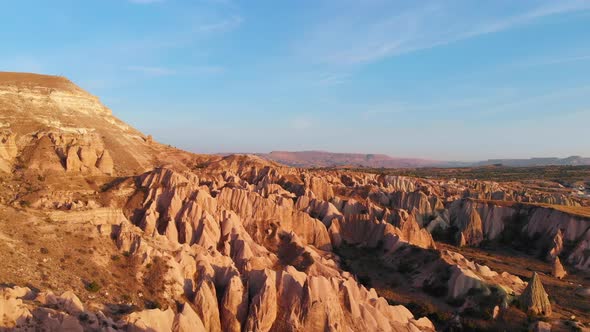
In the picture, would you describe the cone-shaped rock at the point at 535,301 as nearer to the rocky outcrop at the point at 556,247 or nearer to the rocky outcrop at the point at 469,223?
the rocky outcrop at the point at 556,247

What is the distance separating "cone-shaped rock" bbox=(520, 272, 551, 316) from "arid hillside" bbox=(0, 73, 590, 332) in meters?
0.10

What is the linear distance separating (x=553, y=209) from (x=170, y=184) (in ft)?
145

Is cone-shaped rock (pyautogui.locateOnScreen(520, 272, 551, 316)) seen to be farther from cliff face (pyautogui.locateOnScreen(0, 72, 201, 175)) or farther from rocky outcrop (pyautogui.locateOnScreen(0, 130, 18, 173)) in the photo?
rocky outcrop (pyautogui.locateOnScreen(0, 130, 18, 173))

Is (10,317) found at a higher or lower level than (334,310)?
higher

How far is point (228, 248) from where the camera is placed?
3250cm

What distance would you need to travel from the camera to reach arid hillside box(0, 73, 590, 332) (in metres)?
21.2

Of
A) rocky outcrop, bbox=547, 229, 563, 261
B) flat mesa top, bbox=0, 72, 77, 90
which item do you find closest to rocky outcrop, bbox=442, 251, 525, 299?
rocky outcrop, bbox=547, 229, 563, 261

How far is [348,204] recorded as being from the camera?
56.0 meters

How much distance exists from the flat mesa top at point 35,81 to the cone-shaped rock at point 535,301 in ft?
177

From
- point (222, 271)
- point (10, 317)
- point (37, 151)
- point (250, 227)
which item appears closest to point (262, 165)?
point (250, 227)

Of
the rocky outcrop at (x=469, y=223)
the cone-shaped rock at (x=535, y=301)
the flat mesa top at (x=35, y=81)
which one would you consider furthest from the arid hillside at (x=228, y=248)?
the flat mesa top at (x=35, y=81)

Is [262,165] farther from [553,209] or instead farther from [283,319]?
[283,319]

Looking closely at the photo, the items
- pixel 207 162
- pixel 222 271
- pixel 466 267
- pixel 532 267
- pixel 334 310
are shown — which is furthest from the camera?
pixel 207 162

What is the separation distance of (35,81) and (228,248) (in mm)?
37675
